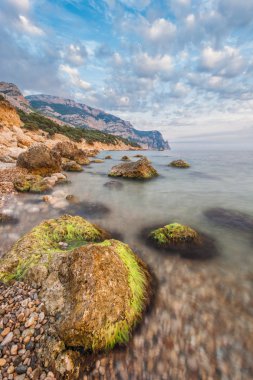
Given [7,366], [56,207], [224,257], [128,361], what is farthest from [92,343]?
[56,207]

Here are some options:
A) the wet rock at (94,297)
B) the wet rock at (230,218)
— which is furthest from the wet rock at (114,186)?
the wet rock at (94,297)

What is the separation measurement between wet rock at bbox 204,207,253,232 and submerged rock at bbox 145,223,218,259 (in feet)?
8.26

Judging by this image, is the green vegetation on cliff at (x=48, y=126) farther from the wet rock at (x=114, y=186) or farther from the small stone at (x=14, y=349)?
the small stone at (x=14, y=349)

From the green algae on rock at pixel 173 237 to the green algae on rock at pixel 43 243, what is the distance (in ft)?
7.33

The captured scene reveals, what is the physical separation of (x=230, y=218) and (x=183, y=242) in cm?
493

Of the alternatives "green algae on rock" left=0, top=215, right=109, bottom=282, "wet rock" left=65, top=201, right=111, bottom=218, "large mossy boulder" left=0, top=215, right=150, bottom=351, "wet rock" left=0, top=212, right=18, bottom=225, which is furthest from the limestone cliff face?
"large mossy boulder" left=0, top=215, right=150, bottom=351

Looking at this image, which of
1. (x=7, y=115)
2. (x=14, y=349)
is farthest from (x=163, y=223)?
(x=7, y=115)

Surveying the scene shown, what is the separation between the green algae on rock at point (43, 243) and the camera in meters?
5.18

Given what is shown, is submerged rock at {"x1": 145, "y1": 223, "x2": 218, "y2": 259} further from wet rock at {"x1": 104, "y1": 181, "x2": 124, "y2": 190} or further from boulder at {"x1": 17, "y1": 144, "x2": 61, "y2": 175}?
boulder at {"x1": 17, "y1": 144, "x2": 61, "y2": 175}

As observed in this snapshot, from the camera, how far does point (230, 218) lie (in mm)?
11125

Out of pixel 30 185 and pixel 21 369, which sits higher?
pixel 21 369

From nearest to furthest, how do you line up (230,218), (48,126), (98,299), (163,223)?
(98,299) < (163,223) < (230,218) < (48,126)

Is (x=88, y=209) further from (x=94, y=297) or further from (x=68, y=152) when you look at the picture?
(x=68, y=152)

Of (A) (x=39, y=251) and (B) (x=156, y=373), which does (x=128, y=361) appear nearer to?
(B) (x=156, y=373)
